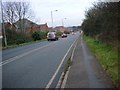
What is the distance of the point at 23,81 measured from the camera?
12086 mm

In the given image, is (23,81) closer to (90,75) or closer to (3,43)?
(90,75)

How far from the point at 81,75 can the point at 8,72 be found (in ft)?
13.4

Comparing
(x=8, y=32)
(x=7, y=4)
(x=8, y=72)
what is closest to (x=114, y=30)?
(x=8, y=72)

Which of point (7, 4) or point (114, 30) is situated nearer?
point (114, 30)

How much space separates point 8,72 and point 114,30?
8.83 metres

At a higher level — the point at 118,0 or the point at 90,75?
the point at 118,0

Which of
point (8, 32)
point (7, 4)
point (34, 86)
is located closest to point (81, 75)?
point (34, 86)

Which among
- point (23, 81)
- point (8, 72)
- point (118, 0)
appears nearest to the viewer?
point (23, 81)

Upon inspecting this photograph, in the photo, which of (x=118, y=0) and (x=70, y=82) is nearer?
(x=70, y=82)

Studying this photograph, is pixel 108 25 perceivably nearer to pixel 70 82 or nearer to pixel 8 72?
pixel 8 72

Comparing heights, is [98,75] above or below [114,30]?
below

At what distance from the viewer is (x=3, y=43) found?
1866 inches

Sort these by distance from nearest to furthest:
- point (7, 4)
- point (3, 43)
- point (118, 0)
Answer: point (118, 0)
point (3, 43)
point (7, 4)

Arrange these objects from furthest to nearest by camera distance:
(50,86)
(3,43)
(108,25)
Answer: (3,43) < (108,25) < (50,86)
